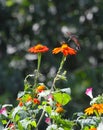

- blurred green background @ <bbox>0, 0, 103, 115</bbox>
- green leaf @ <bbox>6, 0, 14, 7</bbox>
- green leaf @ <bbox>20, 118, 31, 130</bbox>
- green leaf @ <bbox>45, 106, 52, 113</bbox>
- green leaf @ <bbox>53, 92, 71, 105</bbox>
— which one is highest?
green leaf @ <bbox>6, 0, 14, 7</bbox>

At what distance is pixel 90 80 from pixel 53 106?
2076 millimetres

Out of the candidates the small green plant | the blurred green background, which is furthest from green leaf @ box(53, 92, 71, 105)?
the blurred green background

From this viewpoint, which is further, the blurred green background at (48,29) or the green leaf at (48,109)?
the blurred green background at (48,29)

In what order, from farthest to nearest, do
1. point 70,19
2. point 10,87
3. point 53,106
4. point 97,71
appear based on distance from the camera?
point 70,19
point 10,87
point 97,71
point 53,106

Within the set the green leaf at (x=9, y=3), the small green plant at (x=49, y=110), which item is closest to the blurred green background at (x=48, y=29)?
the green leaf at (x=9, y=3)

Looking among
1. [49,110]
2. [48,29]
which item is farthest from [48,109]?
[48,29]

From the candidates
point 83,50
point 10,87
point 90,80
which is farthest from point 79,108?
point 83,50

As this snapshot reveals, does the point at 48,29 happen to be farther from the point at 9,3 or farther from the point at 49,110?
the point at 49,110

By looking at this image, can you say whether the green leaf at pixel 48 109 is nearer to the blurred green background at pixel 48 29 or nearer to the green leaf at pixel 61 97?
the green leaf at pixel 61 97

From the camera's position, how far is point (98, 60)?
451 cm

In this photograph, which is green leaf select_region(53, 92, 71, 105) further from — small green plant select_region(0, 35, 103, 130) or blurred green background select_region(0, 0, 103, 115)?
blurred green background select_region(0, 0, 103, 115)

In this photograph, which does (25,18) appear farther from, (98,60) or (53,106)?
(53,106)

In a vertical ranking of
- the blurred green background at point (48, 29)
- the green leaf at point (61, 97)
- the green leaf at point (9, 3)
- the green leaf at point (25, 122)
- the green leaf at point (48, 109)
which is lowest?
the green leaf at point (25, 122)

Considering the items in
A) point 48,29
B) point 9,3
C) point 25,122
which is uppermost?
point 9,3
